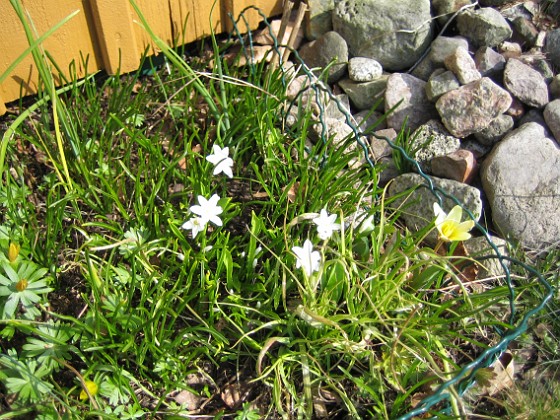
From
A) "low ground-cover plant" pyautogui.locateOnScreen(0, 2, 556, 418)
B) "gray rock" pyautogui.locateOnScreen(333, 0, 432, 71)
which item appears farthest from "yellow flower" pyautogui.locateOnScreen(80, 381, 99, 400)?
"gray rock" pyautogui.locateOnScreen(333, 0, 432, 71)

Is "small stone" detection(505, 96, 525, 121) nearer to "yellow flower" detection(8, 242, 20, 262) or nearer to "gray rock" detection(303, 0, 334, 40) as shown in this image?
"gray rock" detection(303, 0, 334, 40)

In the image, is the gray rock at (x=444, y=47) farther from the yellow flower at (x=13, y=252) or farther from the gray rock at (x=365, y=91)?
the yellow flower at (x=13, y=252)

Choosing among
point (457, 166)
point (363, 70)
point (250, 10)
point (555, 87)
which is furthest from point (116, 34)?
point (555, 87)

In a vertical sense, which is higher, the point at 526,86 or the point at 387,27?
the point at 387,27

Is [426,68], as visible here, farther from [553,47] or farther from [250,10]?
[250,10]

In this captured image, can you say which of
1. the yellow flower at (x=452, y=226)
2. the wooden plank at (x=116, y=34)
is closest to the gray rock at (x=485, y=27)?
the yellow flower at (x=452, y=226)

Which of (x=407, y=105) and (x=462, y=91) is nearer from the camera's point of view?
(x=462, y=91)
